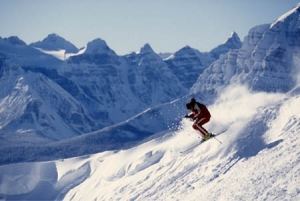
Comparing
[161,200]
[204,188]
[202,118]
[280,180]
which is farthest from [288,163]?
[202,118]

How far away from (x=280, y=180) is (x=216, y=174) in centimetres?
3183

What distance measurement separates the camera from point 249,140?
199 meters

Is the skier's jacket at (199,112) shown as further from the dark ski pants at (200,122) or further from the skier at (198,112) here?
the dark ski pants at (200,122)

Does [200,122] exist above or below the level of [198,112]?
below

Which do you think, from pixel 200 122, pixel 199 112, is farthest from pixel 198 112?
pixel 200 122

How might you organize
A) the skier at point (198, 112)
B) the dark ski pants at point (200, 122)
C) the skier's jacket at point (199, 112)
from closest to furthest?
1. the skier at point (198, 112)
2. the skier's jacket at point (199, 112)
3. the dark ski pants at point (200, 122)

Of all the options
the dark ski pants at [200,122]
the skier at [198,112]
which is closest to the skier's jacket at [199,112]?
the skier at [198,112]

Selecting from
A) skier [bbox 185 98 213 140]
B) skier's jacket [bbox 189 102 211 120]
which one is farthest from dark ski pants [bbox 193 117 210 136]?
skier's jacket [bbox 189 102 211 120]

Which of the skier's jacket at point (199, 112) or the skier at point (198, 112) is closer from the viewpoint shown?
the skier at point (198, 112)

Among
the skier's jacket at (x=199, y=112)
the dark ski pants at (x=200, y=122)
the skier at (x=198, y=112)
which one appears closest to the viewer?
the skier at (x=198, y=112)

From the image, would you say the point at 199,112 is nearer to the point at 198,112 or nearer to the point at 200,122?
the point at 198,112

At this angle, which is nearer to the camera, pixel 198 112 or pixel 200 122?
pixel 198 112

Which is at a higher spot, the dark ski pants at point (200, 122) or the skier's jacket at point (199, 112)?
the skier's jacket at point (199, 112)

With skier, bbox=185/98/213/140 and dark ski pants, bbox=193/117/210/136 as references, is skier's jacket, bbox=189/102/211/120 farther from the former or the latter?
dark ski pants, bbox=193/117/210/136
